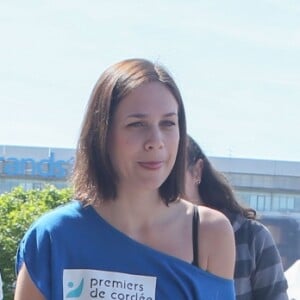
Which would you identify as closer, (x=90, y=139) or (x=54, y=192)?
(x=90, y=139)

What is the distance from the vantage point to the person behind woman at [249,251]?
3.95 metres

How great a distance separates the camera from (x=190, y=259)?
2914 millimetres

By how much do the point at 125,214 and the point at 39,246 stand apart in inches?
10.0

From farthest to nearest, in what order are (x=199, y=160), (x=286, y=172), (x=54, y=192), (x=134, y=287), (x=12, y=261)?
(x=286, y=172) < (x=54, y=192) < (x=12, y=261) < (x=199, y=160) < (x=134, y=287)

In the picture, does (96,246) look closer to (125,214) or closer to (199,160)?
(125,214)

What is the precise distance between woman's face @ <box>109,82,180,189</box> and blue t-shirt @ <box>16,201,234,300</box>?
0.54 ft

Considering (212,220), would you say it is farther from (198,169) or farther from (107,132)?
(198,169)

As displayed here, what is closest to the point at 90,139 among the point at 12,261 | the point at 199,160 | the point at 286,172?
the point at 199,160

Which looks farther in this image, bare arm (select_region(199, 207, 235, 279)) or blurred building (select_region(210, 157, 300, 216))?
blurred building (select_region(210, 157, 300, 216))

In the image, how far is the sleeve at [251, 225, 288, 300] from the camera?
13.1ft

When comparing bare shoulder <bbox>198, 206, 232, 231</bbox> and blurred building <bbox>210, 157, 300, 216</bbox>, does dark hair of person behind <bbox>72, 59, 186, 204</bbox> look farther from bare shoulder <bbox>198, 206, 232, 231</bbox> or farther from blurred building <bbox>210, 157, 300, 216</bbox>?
blurred building <bbox>210, 157, 300, 216</bbox>

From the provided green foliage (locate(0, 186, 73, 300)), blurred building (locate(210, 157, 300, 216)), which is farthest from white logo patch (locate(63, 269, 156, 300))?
blurred building (locate(210, 157, 300, 216))

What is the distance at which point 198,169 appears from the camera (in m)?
4.31

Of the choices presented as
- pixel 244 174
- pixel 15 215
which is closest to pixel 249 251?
pixel 15 215
